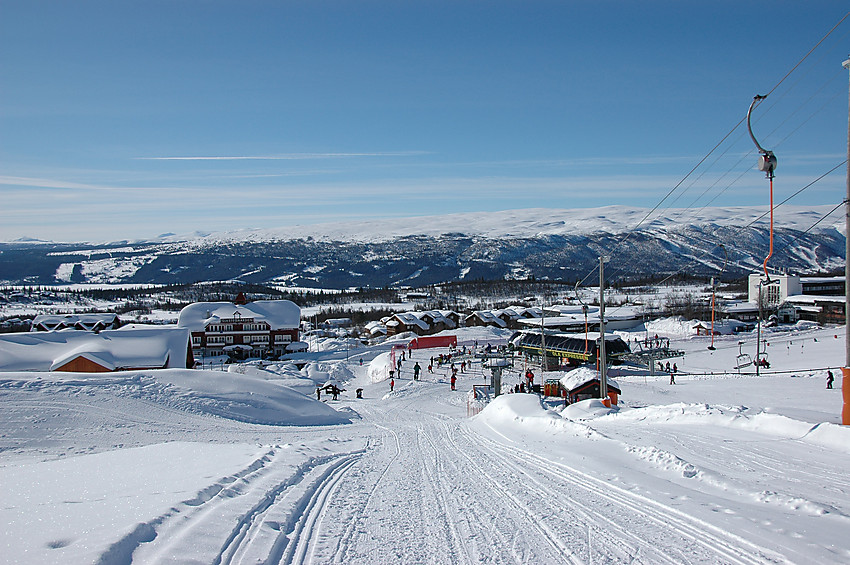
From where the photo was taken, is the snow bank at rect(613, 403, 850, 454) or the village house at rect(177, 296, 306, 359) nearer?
the snow bank at rect(613, 403, 850, 454)

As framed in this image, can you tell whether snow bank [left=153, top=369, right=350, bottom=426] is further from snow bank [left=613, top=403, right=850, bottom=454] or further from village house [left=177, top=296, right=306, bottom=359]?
village house [left=177, top=296, right=306, bottom=359]

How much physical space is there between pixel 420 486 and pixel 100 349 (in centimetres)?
3204

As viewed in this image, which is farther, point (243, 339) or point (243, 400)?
point (243, 339)

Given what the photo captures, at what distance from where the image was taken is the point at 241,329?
57.5 m

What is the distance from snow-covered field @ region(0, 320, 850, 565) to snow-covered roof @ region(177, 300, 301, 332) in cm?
4174

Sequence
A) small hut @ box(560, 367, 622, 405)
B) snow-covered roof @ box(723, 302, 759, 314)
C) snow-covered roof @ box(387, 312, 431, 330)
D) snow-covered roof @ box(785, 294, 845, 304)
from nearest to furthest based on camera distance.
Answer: small hut @ box(560, 367, 622, 405) < snow-covered roof @ box(785, 294, 845, 304) < snow-covered roof @ box(723, 302, 759, 314) < snow-covered roof @ box(387, 312, 431, 330)

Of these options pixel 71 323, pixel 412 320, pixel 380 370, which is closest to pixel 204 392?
pixel 380 370

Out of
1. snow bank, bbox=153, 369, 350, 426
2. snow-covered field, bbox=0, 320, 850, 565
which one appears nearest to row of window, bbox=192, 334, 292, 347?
snow bank, bbox=153, 369, 350, 426

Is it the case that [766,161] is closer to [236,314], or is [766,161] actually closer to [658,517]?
[658,517]

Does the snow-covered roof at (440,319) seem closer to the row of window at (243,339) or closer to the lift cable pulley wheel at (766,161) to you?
the row of window at (243,339)

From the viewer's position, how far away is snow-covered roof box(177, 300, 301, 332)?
56.7 m

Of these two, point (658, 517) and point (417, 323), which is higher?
point (658, 517)

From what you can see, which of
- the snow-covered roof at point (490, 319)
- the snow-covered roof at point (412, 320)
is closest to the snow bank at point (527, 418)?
the snow-covered roof at point (412, 320)

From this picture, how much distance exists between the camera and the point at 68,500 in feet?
18.6
